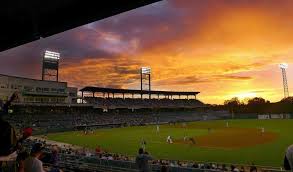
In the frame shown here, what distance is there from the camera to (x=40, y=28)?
283 inches

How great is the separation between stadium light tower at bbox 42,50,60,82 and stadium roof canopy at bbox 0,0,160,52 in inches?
2843

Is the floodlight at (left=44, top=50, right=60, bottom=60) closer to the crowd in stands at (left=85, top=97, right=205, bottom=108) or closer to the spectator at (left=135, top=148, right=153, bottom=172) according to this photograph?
the crowd in stands at (left=85, top=97, right=205, bottom=108)

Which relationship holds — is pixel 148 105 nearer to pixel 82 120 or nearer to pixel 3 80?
pixel 82 120

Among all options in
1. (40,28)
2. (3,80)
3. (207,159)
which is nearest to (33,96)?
(3,80)

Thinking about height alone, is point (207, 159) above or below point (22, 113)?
below

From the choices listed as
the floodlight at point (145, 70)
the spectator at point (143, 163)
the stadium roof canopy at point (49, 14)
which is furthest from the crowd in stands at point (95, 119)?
the stadium roof canopy at point (49, 14)

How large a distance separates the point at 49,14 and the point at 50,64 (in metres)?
75.3

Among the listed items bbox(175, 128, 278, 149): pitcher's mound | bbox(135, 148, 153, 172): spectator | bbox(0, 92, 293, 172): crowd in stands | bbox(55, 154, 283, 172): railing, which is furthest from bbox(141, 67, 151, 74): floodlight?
bbox(135, 148, 153, 172): spectator

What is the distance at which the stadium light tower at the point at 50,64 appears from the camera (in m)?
76.6

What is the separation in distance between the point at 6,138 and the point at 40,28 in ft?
12.0

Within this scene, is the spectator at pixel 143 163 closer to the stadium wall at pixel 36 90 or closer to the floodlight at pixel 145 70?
the stadium wall at pixel 36 90

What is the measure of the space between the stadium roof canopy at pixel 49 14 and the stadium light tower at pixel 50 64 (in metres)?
72.2

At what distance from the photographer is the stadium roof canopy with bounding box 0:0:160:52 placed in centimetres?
565

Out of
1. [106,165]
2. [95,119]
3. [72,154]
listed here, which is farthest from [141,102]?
[106,165]
